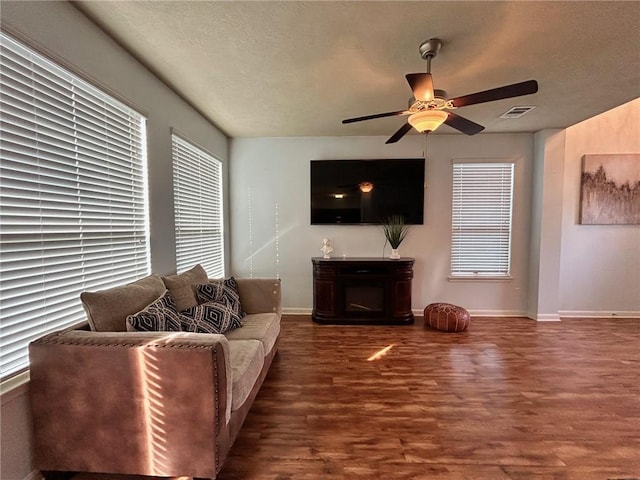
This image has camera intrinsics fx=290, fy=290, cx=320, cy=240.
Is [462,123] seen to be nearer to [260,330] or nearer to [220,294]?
[260,330]

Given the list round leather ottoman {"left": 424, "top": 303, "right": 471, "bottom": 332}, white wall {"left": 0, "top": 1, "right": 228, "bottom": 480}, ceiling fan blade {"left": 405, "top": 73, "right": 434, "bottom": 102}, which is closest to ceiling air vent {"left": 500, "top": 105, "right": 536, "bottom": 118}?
ceiling fan blade {"left": 405, "top": 73, "right": 434, "bottom": 102}

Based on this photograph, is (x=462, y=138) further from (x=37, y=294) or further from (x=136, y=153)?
(x=37, y=294)

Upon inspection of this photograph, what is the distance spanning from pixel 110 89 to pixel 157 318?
1.59 metres

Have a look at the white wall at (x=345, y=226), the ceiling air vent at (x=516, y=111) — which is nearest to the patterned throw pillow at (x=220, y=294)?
the white wall at (x=345, y=226)

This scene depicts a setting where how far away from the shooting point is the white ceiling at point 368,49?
171 centimetres

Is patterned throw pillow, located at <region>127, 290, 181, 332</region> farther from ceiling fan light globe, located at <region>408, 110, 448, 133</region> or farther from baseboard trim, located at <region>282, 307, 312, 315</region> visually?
baseboard trim, located at <region>282, 307, 312, 315</region>

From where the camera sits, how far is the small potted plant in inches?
162

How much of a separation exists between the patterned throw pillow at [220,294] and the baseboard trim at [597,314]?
4.51 meters

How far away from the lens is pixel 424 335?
11.5 feet

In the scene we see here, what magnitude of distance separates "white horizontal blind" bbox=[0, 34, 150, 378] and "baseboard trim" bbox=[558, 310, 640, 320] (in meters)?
5.47

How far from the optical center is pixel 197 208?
11.1ft

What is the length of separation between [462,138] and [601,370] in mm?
3063

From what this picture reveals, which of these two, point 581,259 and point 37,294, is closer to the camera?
point 37,294

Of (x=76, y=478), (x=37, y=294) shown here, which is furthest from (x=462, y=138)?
(x=76, y=478)
